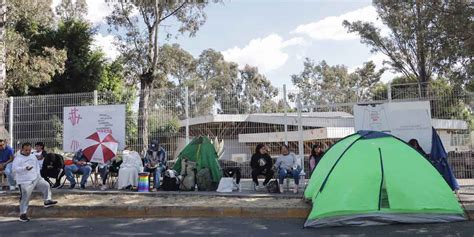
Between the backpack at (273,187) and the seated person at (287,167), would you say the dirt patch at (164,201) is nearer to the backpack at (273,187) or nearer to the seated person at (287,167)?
the backpack at (273,187)

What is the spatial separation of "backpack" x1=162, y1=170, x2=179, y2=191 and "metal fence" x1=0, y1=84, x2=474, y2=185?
4.58ft

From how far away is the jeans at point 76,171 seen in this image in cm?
1169

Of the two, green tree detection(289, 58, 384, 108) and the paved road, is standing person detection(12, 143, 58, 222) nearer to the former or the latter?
the paved road

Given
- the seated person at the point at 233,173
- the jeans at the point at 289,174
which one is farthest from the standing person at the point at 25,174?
the jeans at the point at 289,174

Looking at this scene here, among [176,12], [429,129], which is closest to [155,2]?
[176,12]

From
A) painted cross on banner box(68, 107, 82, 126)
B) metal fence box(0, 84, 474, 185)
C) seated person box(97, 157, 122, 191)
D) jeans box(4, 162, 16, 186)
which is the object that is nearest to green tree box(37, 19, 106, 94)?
metal fence box(0, 84, 474, 185)

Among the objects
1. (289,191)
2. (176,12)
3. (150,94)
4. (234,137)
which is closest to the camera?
(289,191)

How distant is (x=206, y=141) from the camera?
38.8 feet

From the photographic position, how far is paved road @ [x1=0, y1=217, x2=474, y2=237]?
745 cm

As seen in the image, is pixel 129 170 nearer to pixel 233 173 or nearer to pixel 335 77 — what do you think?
pixel 233 173

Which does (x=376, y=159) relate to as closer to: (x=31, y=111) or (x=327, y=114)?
(x=327, y=114)

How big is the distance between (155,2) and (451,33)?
11024mm

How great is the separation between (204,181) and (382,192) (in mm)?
4702

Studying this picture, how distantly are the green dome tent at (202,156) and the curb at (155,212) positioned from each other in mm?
2217
